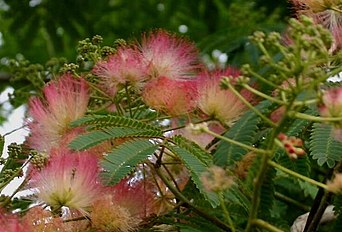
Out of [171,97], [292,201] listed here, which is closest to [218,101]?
[171,97]

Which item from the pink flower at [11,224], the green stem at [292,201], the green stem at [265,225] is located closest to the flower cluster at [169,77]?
the pink flower at [11,224]

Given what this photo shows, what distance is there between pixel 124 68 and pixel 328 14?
517 millimetres

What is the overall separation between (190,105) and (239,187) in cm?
26

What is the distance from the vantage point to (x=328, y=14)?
85.3 inches

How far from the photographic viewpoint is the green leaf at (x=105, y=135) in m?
2.05

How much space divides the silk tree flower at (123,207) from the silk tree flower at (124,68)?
26cm

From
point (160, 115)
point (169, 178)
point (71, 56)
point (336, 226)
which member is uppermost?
point (160, 115)

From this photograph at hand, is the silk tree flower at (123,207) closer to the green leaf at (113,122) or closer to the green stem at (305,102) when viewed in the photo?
the green leaf at (113,122)

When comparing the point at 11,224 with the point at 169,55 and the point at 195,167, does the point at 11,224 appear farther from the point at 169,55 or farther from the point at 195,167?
the point at 169,55

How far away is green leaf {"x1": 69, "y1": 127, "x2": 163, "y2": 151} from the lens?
2049 millimetres

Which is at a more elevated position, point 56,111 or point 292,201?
point 56,111

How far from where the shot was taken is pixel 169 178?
2232 millimetres

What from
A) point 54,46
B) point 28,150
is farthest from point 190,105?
point 54,46

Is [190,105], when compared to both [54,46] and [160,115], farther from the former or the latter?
[54,46]
